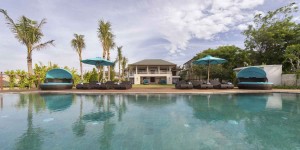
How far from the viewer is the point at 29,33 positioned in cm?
1797

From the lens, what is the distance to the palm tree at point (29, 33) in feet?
57.1

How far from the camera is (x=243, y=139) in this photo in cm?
364

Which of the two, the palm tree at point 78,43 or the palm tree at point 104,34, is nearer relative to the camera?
the palm tree at point 104,34

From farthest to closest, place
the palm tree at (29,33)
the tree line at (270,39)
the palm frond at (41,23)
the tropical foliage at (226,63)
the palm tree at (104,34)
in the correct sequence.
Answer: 1. the tropical foliage at (226,63)
2. the tree line at (270,39)
3. the palm tree at (104,34)
4. the palm frond at (41,23)
5. the palm tree at (29,33)

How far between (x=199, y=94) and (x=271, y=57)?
22.8m

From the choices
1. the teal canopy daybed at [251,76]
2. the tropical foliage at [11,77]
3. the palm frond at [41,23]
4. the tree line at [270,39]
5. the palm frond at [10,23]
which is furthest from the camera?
the tree line at [270,39]

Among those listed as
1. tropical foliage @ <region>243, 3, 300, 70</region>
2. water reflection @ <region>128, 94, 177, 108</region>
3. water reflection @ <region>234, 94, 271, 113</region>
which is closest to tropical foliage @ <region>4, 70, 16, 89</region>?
water reflection @ <region>128, 94, 177, 108</region>

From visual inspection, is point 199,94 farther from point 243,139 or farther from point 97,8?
point 97,8

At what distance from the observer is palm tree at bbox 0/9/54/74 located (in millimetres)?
17406

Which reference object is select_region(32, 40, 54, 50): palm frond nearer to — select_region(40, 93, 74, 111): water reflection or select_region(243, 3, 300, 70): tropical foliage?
select_region(40, 93, 74, 111): water reflection

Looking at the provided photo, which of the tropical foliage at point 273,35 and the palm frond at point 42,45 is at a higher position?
the tropical foliage at point 273,35

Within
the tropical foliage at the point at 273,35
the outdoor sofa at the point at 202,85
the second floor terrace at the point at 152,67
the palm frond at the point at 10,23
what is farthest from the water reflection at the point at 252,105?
the second floor terrace at the point at 152,67

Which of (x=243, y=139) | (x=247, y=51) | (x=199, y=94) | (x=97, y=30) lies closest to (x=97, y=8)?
(x=97, y=30)

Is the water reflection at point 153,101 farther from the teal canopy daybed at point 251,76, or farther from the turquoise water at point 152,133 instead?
the teal canopy daybed at point 251,76
